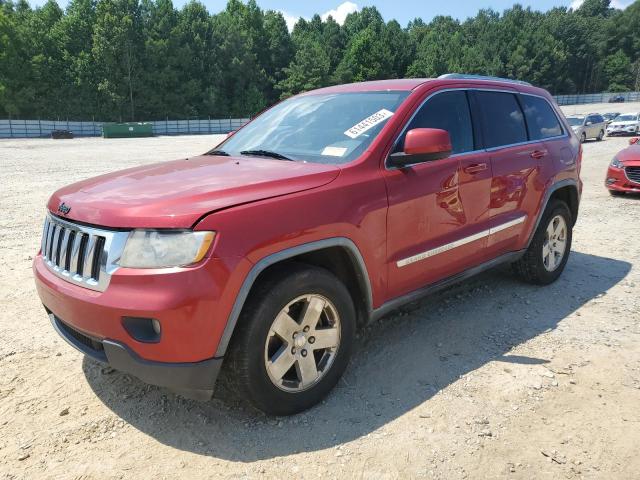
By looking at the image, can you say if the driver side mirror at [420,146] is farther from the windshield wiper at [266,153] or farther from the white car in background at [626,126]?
the white car in background at [626,126]

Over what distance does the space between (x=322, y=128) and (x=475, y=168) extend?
119cm

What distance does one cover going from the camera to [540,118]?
479cm

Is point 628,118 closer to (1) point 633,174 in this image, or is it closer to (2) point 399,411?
(1) point 633,174

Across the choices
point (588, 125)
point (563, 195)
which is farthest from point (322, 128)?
point (588, 125)

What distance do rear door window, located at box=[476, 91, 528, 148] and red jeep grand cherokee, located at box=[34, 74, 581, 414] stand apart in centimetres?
3

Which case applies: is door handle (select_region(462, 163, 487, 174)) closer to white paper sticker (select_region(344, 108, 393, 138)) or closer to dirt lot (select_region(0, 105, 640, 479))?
white paper sticker (select_region(344, 108, 393, 138))

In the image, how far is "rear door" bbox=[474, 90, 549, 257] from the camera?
4.01 meters

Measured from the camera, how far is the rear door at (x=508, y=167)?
4012 millimetres

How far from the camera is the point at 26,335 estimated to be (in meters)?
3.89

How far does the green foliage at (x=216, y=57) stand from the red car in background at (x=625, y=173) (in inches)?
2564

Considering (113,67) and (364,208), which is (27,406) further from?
(113,67)

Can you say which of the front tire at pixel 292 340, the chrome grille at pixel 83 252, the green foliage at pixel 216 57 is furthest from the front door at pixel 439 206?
the green foliage at pixel 216 57

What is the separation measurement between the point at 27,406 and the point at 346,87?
Answer: 3114 mm

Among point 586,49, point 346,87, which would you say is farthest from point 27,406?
point 586,49
